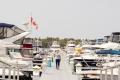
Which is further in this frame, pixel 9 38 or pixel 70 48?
pixel 70 48

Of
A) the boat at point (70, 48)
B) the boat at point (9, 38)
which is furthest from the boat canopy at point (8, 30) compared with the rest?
the boat at point (70, 48)

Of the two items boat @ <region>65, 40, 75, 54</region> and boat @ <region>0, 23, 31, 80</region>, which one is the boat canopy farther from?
boat @ <region>65, 40, 75, 54</region>

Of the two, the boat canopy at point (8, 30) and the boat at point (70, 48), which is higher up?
the boat canopy at point (8, 30)

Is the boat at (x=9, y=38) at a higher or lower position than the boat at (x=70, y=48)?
higher

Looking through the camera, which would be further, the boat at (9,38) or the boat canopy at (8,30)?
the boat canopy at (8,30)

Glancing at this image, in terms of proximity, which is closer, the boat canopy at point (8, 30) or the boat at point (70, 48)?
the boat canopy at point (8, 30)

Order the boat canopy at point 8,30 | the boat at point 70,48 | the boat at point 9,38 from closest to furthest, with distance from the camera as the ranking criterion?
the boat at point 9,38
the boat canopy at point 8,30
the boat at point 70,48

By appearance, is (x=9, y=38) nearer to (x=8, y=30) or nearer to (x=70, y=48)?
(x=8, y=30)

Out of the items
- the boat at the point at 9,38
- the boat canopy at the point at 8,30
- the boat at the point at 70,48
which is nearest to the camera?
the boat at the point at 9,38

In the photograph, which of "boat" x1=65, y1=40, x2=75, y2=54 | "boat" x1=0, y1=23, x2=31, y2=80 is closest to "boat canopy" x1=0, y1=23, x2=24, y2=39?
"boat" x1=0, y1=23, x2=31, y2=80

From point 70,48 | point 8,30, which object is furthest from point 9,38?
point 70,48

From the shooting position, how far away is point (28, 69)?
64.2ft

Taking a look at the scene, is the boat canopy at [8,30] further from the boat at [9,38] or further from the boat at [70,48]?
the boat at [70,48]

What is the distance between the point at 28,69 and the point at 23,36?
18.4 ft
